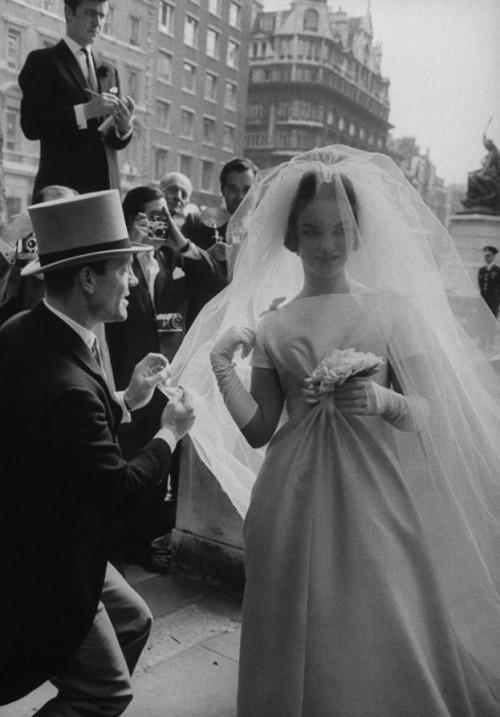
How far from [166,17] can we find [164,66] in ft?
1.45

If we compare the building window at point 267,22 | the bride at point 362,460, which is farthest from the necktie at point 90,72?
Answer: the building window at point 267,22

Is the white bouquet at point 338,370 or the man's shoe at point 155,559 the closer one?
the white bouquet at point 338,370

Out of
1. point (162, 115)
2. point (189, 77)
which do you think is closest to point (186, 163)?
point (162, 115)

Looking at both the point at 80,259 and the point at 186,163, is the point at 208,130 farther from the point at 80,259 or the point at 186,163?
the point at 80,259

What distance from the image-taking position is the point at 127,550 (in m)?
3.72

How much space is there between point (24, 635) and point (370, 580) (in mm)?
867

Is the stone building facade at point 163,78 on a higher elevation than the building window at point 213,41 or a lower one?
lower

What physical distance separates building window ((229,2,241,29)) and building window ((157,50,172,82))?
642mm

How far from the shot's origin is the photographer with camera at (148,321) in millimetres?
3641

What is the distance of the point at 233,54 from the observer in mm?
7316

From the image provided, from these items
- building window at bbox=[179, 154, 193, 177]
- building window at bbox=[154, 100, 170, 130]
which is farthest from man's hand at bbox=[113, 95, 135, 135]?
building window at bbox=[179, 154, 193, 177]

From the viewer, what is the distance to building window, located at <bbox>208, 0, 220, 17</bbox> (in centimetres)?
629

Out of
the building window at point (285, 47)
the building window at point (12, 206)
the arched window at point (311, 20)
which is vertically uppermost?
the arched window at point (311, 20)

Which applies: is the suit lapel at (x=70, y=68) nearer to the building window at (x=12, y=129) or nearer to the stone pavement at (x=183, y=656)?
the building window at (x=12, y=129)
